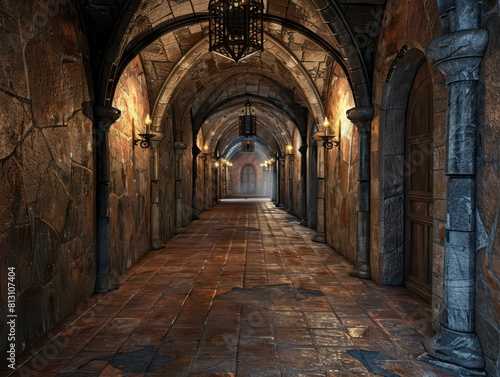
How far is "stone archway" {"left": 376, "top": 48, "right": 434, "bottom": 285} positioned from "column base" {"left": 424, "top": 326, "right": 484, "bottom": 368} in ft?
7.04

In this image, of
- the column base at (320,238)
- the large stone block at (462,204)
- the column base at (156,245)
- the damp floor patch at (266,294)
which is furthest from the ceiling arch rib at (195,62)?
the large stone block at (462,204)

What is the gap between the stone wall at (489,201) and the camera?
2725 millimetres

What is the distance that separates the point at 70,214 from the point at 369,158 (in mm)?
4057

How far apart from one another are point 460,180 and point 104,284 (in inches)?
169

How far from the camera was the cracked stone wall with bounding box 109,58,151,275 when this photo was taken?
584 cm

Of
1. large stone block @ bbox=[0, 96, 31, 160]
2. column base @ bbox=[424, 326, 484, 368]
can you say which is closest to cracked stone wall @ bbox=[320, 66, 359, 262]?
column base @ bbox=[424, 326, 484, 368]

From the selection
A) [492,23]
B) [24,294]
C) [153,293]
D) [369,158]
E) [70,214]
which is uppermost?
[492,23]

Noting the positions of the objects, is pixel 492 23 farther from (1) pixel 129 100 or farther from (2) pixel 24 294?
(1) pixel 129 100

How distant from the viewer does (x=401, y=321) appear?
3.85 m

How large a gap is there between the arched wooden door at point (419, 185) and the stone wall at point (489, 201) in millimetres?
1586

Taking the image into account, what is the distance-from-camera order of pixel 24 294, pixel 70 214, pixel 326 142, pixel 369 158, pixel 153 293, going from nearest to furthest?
pixel 24 294 < pixel 70 214 < pixel 153 293 < pixel 369 158 < pixel 326 142

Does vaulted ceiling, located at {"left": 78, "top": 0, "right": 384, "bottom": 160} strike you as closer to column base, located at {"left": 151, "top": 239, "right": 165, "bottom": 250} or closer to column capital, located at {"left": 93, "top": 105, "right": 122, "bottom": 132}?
column capital, located at {"left": 93, "top": 105, "right": 122, "bottom": 132}

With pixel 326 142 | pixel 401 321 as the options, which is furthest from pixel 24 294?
pixel 326 142

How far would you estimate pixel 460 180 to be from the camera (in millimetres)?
2992
